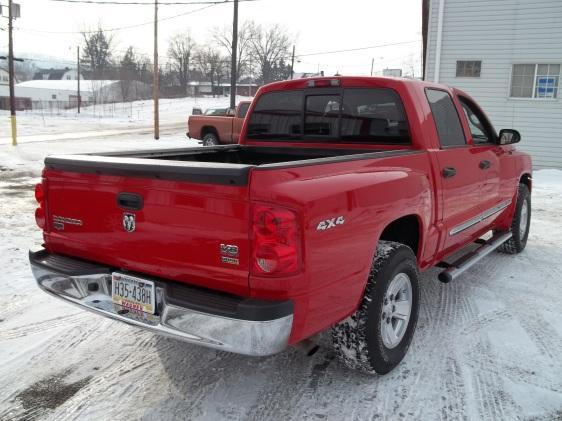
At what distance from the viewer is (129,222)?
9.29 ft

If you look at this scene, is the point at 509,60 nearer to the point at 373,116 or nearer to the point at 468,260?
the point at 468,260

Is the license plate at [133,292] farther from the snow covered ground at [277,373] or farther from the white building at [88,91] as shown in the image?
the white building at [88,91]

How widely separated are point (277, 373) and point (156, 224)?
1.33 metres

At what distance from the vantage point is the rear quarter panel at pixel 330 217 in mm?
2434

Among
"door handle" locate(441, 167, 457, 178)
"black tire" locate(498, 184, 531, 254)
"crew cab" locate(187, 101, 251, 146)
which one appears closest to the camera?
"door handle" locate(441, 167, 457, 178)

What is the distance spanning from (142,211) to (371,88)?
2169 mm

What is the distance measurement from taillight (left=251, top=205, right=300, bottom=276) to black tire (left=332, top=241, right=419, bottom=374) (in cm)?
85

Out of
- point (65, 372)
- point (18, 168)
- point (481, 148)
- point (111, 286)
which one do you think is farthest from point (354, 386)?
point (18, 168)

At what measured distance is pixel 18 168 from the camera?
41.6 feet

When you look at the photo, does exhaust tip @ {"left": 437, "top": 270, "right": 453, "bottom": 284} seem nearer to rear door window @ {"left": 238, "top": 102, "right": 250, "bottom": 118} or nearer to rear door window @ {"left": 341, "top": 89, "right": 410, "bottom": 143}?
rear door window @ {"left": 341, "top": 89, "right": 410, "bottom": 143}

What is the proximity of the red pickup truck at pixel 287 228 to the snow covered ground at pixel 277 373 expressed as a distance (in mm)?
297

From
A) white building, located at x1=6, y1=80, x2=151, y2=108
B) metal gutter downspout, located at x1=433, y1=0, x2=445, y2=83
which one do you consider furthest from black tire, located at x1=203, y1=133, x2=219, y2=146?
white building, located at x1=6, y1=80, x2=151, y2=108

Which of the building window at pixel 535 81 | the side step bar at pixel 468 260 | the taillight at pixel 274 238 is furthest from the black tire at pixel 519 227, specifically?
the building window at pixel 535 81

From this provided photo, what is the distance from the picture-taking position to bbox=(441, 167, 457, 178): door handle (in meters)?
3.89
